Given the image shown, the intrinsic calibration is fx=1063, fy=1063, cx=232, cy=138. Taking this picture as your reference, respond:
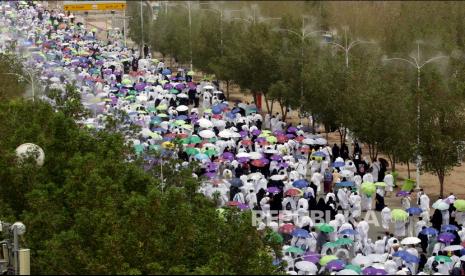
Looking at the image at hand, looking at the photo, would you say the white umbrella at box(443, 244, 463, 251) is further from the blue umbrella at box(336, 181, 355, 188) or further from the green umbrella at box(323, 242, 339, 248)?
the blue umbrella at box(336, 181, 355, 188)

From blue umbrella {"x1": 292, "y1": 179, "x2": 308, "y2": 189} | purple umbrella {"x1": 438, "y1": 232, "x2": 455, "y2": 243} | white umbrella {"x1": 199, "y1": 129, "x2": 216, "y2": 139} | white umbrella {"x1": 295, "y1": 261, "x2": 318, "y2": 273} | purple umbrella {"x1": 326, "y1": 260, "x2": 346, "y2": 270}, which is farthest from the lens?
white umbrella {"x1": 199, "y1": 129, "x2": 216, "y2": 139}

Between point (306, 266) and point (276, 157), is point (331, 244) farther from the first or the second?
point (276, 157)

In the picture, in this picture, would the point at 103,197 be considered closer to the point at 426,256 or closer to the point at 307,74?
the point at 426,256

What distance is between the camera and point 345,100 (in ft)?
116

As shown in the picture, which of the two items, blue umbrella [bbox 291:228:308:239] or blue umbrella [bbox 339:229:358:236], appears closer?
blue umbrella [bbox 291:228:308:239]

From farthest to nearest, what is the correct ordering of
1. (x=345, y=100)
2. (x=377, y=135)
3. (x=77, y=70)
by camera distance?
(x=77, y=70), (x=345, y=100), (x=377, y=135)

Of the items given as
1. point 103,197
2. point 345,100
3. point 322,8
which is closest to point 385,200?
point 345,100

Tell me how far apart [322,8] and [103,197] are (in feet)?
168

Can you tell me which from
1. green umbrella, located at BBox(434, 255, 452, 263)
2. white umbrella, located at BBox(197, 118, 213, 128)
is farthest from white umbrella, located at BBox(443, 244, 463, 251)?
white umbrella, located at BBox(197, 118, 213, 128)

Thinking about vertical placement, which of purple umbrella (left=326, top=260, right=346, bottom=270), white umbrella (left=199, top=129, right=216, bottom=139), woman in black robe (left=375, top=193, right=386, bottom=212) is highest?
purple umbrella (left=326, top=260, right=346, bottom=270)

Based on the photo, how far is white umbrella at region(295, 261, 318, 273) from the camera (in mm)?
19234

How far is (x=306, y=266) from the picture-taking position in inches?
760

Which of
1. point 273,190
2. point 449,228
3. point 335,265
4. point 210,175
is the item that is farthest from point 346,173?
point 335,265

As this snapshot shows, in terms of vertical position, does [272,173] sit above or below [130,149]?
below
